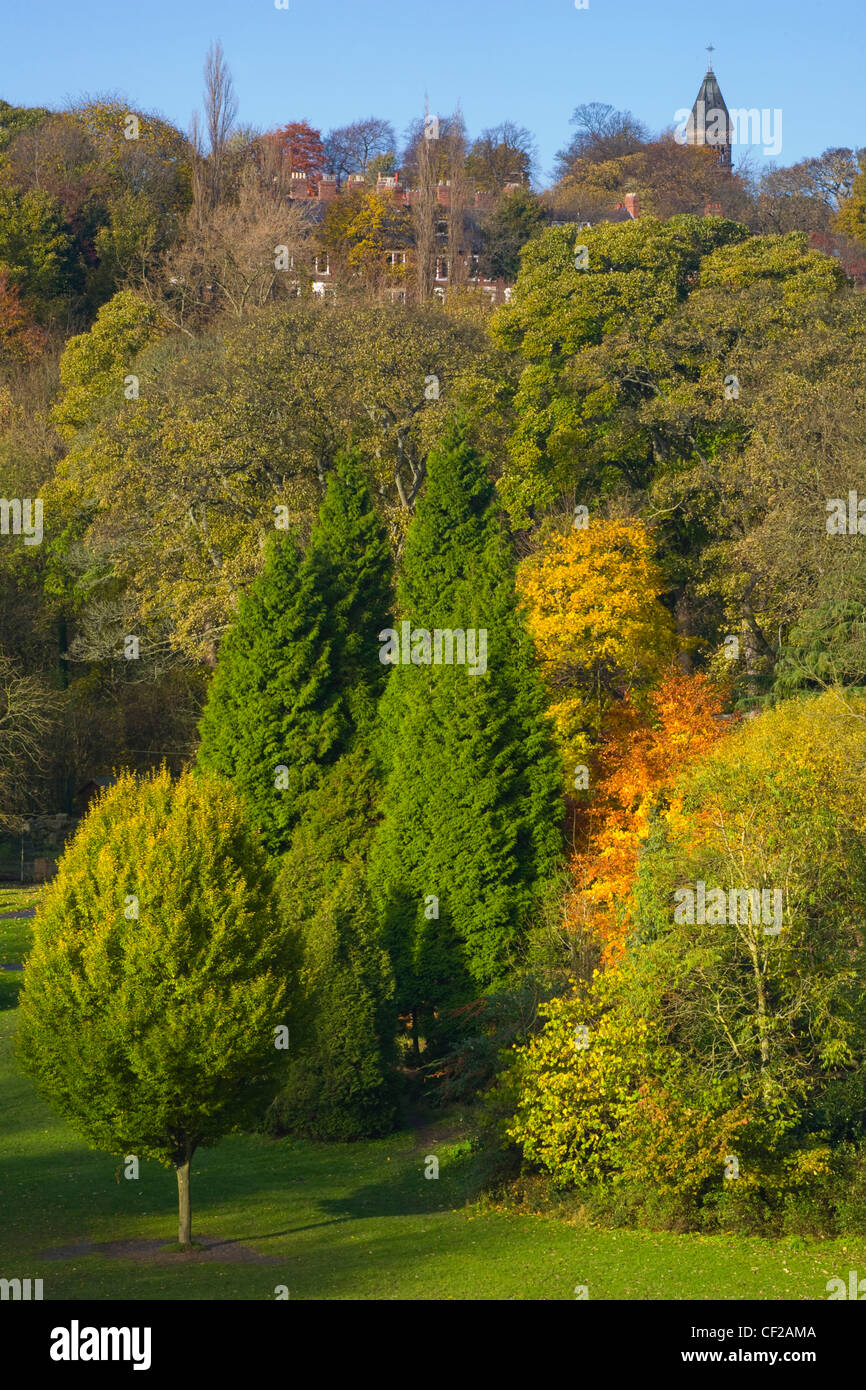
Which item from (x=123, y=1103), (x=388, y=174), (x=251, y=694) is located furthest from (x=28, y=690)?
(x=388, y=174)

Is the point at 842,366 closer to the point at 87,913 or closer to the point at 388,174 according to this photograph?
the point at 87,913

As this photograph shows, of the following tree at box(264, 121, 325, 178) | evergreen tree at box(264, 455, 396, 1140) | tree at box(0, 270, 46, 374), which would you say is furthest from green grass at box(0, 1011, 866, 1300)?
tree at box(264, 121, 325, 178)

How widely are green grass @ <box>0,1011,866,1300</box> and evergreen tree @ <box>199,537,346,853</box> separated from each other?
13635mm

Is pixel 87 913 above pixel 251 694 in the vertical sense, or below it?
below

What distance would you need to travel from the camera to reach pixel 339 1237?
28.7 metres

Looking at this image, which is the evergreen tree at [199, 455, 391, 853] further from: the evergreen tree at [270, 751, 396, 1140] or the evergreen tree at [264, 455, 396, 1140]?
the evergreen tree at [270, 751, 396, 1140]

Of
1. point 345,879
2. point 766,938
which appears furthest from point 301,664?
point 766,938

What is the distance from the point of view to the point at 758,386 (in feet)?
168

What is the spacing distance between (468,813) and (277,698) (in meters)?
8.41

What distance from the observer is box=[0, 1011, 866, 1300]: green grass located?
2400 cm

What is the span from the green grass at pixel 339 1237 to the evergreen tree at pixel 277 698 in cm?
1364

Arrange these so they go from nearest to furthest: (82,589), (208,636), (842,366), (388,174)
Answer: (842,366)
(208,636)
(82,589)
(388,174)

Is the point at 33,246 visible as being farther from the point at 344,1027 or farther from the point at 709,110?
the point at 709,110

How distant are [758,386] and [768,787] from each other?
964 inches
